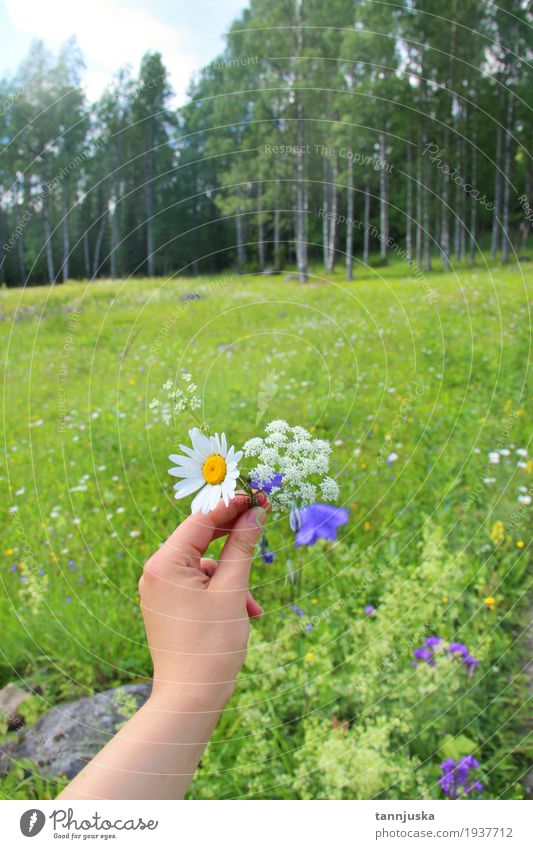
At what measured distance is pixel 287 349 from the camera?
3.05 m

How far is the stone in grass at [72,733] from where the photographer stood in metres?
1.58

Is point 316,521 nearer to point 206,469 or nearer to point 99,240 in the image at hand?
point 206,469

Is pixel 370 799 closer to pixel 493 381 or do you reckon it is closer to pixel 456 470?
pixel 456 470

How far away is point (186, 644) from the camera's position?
41.9 inches

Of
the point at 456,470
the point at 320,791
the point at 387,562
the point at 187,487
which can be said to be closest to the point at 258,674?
the point at 320,791

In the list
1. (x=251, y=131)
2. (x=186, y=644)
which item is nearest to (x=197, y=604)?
(x=186, y=644)

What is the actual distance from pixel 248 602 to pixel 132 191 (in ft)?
6.70

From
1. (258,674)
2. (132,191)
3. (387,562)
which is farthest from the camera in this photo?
(132,191)

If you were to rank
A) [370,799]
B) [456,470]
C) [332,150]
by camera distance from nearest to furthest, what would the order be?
[370,799]
[456,470]
[332,150]

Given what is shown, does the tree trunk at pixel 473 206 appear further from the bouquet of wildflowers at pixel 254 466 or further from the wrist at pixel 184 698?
the wrist at pixel 184 698

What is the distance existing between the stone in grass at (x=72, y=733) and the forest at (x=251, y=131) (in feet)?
5.19

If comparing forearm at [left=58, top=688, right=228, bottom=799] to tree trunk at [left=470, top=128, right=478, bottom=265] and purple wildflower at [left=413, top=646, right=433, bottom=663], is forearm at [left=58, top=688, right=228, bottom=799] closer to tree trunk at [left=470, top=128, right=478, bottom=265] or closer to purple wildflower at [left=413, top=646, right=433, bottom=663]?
purple wildflower at [left=413, top=646, right=433, bottom=663]

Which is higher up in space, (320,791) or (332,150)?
(332,150)

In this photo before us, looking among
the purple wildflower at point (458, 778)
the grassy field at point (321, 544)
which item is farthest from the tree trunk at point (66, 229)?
the purple wildflower at point (458, 778)
